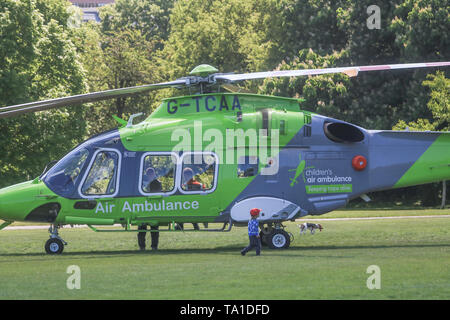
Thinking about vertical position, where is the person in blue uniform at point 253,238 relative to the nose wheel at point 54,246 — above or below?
above

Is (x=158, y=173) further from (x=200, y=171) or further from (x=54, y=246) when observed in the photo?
(x=54, y=246)

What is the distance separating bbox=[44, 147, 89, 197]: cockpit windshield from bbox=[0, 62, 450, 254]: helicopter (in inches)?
1.1

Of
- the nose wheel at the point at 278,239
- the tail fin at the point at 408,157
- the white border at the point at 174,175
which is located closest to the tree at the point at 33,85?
the white border at the point at 174,175

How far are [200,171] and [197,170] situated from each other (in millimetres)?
91

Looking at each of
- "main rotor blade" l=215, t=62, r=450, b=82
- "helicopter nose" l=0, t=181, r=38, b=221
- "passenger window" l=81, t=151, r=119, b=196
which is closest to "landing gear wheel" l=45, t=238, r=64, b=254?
"helicopter nose" l=0, t=181, r=38, b=221

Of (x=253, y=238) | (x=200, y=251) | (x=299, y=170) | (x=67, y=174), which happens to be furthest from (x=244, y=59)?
(x=253, y=238)

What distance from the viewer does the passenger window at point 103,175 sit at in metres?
21.6

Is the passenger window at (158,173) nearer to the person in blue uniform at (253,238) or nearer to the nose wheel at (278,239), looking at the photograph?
the nose wheel at (278,239)

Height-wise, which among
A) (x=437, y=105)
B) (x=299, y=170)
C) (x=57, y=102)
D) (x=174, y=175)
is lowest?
(x=437, y=105)

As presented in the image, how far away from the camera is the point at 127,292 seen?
523 inches

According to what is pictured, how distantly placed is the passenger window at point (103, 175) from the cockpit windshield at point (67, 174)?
31 centimetres

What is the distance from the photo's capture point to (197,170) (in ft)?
71.3

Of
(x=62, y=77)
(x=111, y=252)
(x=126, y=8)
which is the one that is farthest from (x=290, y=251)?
(x=126, y=8)

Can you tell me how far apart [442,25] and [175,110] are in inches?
1313
